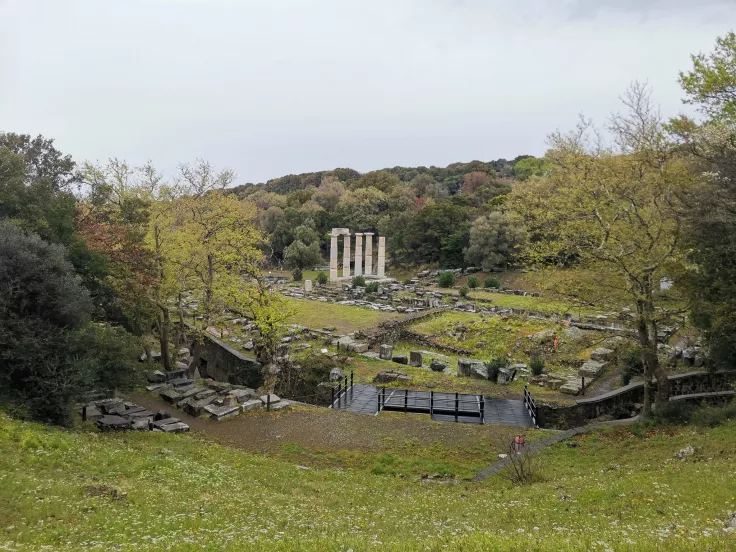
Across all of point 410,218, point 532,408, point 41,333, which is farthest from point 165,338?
point 410,218

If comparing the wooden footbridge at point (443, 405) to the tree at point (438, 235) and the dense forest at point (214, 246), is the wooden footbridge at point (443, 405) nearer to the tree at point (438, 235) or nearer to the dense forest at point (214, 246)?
the dense forest at point (214, 246)

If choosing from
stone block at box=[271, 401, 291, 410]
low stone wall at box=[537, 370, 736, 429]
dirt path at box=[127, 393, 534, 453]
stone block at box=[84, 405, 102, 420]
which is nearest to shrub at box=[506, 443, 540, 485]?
dirt path at box=[127, 393, 534, 453]

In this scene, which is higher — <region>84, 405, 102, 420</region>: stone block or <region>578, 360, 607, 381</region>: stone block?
<region>578, 360, 607, 381</region>: stone block

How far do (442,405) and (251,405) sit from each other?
22.7ft

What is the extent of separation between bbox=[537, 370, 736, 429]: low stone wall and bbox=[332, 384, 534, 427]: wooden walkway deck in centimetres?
82

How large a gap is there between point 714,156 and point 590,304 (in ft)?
17.4

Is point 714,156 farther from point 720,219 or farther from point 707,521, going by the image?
point 707,521

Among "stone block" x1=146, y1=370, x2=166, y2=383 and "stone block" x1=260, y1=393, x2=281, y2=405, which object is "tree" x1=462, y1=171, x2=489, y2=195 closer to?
"stone block" x1=146, y1=370, x2=166, y2=383

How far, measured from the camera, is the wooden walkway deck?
677 inches

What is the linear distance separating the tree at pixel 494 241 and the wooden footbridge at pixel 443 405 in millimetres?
34197

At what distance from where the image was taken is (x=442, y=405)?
18062 millimetres

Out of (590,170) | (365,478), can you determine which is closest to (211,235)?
(365,478)

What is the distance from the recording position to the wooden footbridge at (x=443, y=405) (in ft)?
56.3

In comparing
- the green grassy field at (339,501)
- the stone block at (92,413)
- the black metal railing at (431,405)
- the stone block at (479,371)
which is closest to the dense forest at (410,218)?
the stone block at (479,371)
